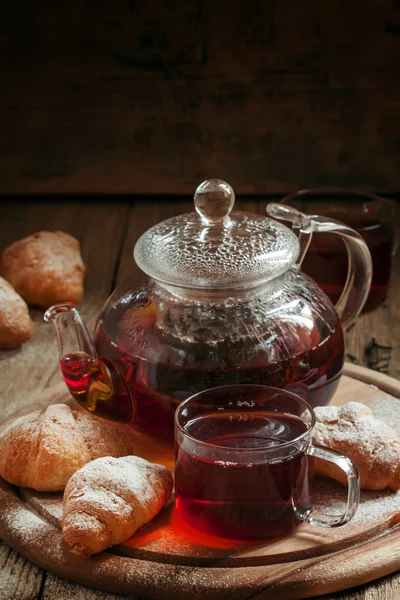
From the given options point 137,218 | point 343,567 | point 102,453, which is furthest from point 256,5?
point 343,567

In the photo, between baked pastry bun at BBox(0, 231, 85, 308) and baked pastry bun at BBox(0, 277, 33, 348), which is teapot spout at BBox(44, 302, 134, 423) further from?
baked pastry bun at BBox(0, 231, 85, 308)

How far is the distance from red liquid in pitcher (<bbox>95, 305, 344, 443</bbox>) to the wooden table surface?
0.54 ft

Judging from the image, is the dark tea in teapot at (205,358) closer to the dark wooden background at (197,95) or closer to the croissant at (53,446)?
the croissant at (53,446)

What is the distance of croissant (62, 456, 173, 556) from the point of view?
114 centimetres

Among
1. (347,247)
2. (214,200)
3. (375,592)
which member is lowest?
(375,592)

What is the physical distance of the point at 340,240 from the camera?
1.97 metres

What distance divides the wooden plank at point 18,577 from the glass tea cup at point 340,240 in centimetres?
100

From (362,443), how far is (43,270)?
3.41 ft

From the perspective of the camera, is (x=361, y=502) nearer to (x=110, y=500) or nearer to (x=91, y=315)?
(x=110, y=500)

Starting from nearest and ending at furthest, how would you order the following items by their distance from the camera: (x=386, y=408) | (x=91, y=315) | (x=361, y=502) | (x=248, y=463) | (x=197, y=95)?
(x=248, y=463) → (x=361, y=502) → (x=386, y=408) → (x=91, y=315) → (x=197, y=95)

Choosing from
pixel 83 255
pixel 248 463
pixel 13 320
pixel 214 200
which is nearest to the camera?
pixel 248 463

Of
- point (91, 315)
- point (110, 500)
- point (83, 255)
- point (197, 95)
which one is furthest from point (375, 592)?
point (197, 95)

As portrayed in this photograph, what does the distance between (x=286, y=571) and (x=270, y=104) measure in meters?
1.78

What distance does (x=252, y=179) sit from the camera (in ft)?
9.08
